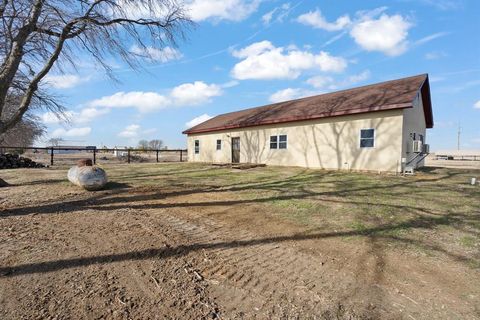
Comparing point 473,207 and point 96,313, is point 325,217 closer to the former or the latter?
point 473,207

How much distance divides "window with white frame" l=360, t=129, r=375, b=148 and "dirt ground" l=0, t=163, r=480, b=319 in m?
6.32

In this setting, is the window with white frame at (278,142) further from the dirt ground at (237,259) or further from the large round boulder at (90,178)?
the large round boulder at (90,178)

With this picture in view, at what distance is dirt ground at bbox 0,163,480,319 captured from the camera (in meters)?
2.82

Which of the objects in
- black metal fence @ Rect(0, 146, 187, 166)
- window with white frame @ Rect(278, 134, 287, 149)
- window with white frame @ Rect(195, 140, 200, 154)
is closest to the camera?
window with white frame @ Rect(278, 134, 287, 149)

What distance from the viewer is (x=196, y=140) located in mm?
24750

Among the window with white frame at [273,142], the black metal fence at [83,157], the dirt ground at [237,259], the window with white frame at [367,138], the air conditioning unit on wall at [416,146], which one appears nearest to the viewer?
the dirt ground at [237,259]

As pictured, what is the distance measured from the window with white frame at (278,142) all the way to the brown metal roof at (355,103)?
893 millimetres

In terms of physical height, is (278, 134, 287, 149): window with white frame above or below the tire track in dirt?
above

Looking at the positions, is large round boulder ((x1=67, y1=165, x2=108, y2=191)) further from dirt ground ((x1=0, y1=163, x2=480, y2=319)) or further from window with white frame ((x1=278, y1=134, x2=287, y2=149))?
window with white frame ((x1=278, y1=134, x2=287, y2=149))

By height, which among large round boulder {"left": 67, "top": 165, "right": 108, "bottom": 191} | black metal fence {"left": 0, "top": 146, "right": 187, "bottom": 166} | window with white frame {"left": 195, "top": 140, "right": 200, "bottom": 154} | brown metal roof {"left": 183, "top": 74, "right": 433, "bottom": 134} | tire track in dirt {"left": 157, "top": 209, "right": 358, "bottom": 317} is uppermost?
brown metal roof {"left": 183, "top": 74, "right": 433, "bottom": 134}

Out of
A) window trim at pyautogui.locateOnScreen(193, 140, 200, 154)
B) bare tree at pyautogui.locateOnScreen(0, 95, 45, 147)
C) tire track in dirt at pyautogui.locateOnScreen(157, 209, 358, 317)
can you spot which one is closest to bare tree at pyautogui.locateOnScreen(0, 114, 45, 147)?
bare tree at pyautogui.locateOnScreen(0, 95, 45, 147)

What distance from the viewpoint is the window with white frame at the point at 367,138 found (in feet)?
43.3

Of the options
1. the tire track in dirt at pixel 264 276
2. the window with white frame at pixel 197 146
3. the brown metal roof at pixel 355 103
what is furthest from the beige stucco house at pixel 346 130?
the tire track in dirt at pixel 264 276

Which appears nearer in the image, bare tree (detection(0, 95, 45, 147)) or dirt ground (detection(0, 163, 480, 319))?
dirt ground (detection(0, 163, 480, 319))
